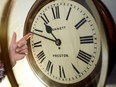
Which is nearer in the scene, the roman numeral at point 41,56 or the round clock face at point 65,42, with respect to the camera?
the round clock face at point 65,42

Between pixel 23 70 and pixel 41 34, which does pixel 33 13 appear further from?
pixel 23 70

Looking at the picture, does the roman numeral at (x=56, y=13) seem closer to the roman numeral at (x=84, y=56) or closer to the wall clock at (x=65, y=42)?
the wall clock at (x=65, y=42)

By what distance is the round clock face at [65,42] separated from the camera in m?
0.95

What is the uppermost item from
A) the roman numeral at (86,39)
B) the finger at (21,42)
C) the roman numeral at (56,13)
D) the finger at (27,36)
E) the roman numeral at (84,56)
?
the roman numeral at (56,13)

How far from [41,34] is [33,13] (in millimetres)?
113

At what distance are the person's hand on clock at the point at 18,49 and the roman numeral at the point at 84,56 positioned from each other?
29cm

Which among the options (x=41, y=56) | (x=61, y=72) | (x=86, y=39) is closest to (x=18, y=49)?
(x=41, y=56)


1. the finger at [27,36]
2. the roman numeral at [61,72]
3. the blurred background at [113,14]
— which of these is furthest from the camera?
the finger at [27,36]

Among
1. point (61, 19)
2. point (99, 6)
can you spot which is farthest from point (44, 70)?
point (99, 6)

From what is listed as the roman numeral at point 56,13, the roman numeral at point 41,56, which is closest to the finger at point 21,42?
the roman numeral at point 41,56

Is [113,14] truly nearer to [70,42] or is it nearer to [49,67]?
[70,42]

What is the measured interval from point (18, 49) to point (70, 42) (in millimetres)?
309

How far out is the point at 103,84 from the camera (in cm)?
90

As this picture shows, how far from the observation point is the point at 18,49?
3.83ft
